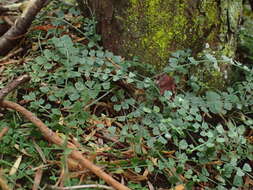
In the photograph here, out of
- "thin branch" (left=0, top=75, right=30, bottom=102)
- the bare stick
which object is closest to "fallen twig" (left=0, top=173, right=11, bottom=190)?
the bare stick

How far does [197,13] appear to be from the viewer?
1.96m

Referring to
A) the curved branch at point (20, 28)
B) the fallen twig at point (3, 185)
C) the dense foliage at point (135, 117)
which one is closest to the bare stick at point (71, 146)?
the dense foliage at point (135, 117)

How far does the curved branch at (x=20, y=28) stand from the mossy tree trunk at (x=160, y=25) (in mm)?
397

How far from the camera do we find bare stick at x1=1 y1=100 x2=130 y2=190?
55.5 inches

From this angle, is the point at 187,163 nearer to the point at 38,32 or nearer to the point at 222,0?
the point at 222,0

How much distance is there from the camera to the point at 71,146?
5.12 feet

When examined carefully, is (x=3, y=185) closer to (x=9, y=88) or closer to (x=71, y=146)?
(x=71, y=146)

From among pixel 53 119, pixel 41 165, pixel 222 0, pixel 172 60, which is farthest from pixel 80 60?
pixel 222 0

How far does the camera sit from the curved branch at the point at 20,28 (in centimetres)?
212

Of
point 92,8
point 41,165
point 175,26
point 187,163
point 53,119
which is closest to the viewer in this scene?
point 41,165

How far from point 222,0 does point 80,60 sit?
0.93 m

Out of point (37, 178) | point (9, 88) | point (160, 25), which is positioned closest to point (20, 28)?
point (9, 88)

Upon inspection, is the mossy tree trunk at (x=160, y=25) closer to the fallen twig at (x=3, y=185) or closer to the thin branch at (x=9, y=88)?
the thin branch at (x=9, y=88)

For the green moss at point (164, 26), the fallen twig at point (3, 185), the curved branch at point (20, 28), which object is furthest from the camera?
the curved branch at point (20, 28)
